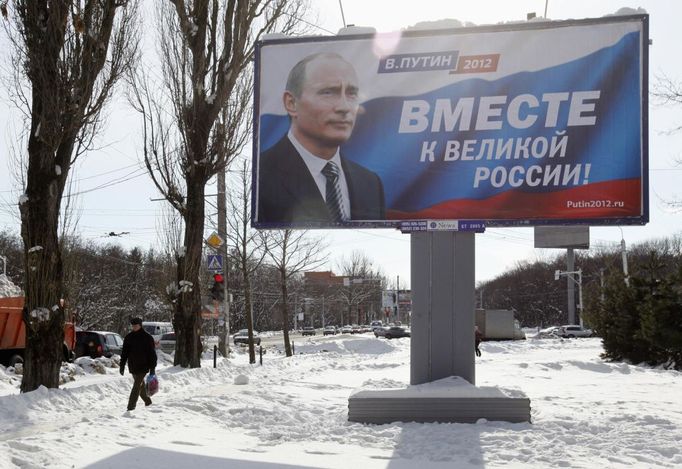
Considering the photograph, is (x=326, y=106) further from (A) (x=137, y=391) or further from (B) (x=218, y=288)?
(B) (x=218, y=288)

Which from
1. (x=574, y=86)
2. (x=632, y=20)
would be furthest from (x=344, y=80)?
(x=632, y=20)

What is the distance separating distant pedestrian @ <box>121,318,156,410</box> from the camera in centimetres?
1151

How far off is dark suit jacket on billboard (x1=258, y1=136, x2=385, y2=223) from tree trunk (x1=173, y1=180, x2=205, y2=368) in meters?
7.20

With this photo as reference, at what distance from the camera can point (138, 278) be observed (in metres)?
77.0

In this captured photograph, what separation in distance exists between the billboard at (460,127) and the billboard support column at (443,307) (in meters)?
0.56

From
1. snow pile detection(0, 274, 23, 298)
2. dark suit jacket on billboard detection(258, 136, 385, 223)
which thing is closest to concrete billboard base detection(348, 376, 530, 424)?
dark suit jacket on billboard detection(258, 136, 385, 223)

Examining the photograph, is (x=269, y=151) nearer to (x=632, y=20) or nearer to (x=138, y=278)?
(x=632, y=20)

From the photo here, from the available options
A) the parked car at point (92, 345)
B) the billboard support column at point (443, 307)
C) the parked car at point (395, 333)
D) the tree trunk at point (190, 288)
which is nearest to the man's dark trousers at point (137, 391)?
the billboard support column at point (443, 307)

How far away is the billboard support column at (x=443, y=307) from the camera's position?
38.1ft

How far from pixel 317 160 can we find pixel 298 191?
0.62 metres

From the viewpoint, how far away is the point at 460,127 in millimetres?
11555

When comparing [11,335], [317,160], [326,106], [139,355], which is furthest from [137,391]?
[11,335]

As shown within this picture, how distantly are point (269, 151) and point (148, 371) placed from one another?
422 centimetres

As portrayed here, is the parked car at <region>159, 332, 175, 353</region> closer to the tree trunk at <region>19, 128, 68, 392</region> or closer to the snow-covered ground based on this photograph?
the snow-covered ground
